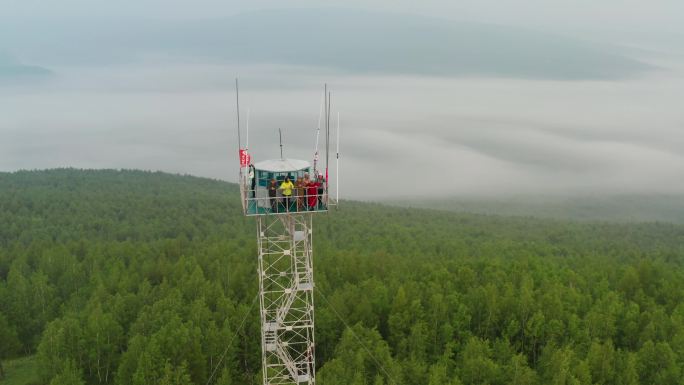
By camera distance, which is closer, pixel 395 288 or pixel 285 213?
pixel 285 213

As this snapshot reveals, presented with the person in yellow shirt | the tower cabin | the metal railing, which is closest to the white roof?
the tower cabin

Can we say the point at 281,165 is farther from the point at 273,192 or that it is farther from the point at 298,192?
the point at 298,192

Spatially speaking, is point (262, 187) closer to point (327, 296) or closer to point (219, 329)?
point (219, 329)

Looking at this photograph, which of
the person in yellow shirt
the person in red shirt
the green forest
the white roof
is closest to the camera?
the person in yellow shirt

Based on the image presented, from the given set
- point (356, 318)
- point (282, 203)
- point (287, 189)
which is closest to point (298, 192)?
point (287, 189)

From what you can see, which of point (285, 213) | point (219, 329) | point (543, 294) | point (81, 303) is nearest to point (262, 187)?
point (285, 213)

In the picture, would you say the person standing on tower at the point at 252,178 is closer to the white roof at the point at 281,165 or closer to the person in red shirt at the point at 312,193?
the white roof at the point at 281,165

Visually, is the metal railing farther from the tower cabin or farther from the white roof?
the white roof
